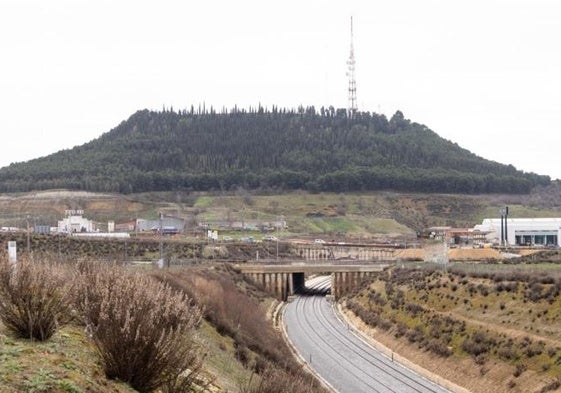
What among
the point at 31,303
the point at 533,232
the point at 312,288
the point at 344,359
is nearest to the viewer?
the point at 31,303

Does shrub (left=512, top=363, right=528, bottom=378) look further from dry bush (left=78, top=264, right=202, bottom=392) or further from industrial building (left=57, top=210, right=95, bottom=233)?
industrial building (left=57, top=210, right=95, bottom=233)

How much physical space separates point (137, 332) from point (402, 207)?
170 metres

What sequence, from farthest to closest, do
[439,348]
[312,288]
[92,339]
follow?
[312,288] → [439,348] → [92,339]

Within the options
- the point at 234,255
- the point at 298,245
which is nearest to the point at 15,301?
the point at 234,255

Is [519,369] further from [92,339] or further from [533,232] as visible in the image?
[533,232]

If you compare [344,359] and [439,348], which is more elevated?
[439,348]

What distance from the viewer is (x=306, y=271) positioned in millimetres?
87375

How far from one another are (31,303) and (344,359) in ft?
117

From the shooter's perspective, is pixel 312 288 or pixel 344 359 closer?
pixel 344 359

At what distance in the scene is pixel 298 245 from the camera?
391 ft

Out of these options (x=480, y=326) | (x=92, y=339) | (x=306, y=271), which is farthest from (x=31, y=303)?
(x=306, y=271)

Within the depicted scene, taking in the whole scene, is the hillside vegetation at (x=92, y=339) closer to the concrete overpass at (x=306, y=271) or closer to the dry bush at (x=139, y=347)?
the dry bush at (x=139, y=347)

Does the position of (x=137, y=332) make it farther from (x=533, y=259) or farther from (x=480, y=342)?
(x=533, y=259)

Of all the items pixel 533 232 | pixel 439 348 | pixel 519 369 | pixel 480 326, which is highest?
pixel 533 232
